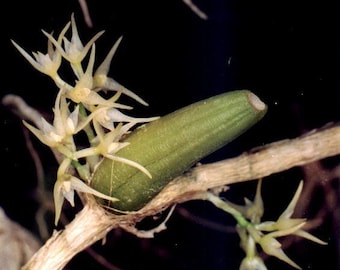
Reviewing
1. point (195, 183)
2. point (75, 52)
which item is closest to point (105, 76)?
point (75, 52)

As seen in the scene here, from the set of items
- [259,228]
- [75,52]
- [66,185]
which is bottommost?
[259,228]

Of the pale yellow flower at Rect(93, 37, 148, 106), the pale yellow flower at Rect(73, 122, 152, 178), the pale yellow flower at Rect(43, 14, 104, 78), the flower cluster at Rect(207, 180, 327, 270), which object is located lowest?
the flower cluster at Rect(207, 180, 327, 270)

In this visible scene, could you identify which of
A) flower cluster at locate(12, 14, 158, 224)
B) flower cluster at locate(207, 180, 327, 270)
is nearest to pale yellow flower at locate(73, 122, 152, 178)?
flower cluster at locate(12, 14, 158, 224)

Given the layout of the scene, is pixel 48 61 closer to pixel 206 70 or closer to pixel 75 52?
pixel 75 52

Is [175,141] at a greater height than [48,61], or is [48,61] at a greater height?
[48,61]

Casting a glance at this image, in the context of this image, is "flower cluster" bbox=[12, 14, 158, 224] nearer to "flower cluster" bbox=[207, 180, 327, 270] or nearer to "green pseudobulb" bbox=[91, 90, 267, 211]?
"green pseudobulb" bbox=[91, 90, 267, 211]

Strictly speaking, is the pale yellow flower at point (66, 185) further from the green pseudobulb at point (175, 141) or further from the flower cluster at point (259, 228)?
the flower cluster at point (259, 228)
